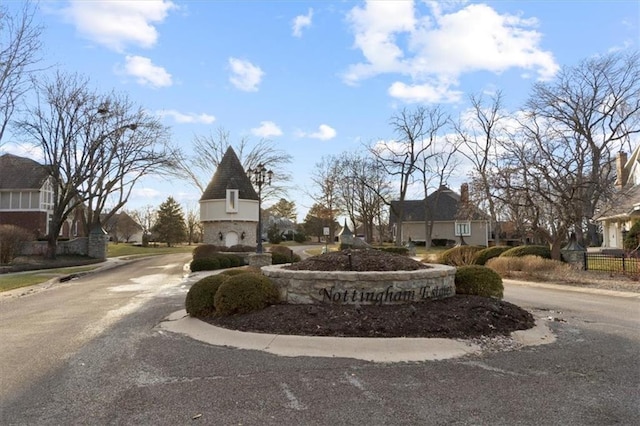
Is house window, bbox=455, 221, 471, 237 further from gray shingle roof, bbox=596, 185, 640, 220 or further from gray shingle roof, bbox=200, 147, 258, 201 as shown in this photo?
gray shingle roof, bbox=200, 147, 258, 201

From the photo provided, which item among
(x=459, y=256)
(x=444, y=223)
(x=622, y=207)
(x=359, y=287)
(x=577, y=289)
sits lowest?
(x=577, y=289)

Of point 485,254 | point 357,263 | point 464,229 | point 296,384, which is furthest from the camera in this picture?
point 464,229

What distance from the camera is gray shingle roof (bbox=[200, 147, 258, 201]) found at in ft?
137

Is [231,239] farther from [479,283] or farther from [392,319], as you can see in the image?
[392,319]

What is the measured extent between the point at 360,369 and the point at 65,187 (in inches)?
1364

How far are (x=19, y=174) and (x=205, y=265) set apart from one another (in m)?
32.3

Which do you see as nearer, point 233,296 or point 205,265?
point 233,296

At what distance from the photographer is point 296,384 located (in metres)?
5.18

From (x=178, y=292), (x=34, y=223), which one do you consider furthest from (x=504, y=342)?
(x=34, y=223)

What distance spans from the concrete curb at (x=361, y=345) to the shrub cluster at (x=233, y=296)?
847mm

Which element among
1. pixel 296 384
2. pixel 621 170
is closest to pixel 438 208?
pixel 621 170

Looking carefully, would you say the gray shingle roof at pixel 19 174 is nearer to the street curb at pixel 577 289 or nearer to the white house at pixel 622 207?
the street curb at pixel 577 289

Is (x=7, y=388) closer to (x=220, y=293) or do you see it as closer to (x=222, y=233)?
(x=220, y=293)

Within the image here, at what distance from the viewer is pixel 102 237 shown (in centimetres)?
3862
